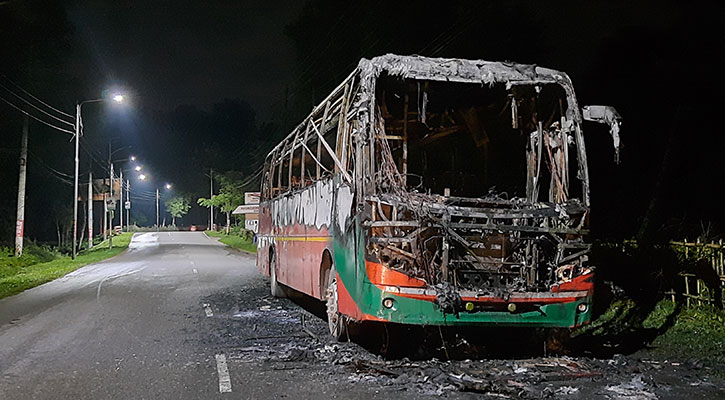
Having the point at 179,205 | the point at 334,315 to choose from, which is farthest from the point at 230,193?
the point at 334,315

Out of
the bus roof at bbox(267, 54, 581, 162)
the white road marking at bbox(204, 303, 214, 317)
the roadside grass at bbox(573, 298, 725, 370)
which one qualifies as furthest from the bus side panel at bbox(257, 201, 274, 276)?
the bus roof at bbox(267, 54, 581, 162)

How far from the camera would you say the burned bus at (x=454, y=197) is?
7.46 metres

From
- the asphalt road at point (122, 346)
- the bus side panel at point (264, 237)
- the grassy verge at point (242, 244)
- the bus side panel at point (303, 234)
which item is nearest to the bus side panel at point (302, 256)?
the bus side panel at point (303, 234)

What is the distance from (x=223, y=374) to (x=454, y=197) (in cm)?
359

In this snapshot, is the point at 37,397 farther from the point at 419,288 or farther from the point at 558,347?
the point at 558,347

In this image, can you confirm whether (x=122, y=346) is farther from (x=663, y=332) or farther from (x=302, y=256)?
(x=663, y=332)

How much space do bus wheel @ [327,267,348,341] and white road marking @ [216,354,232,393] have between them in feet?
5.42

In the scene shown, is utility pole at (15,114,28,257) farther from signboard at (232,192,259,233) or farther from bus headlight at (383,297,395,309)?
bus headlight at (383,297,395,309)

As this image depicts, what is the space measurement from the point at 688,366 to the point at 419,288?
10.8ft

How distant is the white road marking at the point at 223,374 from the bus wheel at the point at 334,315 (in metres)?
1.65

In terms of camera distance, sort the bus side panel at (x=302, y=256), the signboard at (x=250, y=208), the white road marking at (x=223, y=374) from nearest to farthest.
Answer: the white road marking at (x=223, y=374) → the bus side panel at (x=302, y=256) → the signboard at (x=250, y=208)

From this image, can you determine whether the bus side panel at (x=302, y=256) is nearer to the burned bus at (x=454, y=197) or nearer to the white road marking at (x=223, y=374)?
the burned bus at (x=454, y=197)

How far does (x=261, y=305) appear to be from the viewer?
13.5 metres

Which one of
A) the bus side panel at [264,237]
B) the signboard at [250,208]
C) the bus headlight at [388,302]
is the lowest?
the bus headlight at [388,302]
